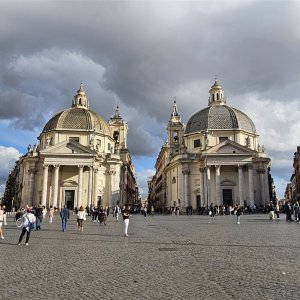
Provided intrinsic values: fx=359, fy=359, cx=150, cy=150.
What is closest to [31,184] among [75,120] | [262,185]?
[75,120]

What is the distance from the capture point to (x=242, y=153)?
184ft

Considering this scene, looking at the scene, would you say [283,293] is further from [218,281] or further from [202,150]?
[202,150]

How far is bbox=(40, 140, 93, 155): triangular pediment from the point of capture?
187 ft

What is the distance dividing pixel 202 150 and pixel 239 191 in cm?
875

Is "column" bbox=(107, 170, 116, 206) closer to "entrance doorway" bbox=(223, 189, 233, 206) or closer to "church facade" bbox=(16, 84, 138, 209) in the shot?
"church facade" bbox=(16, 84, 138, 209)

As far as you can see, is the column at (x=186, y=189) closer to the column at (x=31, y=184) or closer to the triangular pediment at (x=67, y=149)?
the triangular pediment at (x=67, y=149)

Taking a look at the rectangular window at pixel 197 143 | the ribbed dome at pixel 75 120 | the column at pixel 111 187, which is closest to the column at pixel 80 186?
the column at pixel 111 187

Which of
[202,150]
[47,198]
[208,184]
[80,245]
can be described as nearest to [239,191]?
[208,184]

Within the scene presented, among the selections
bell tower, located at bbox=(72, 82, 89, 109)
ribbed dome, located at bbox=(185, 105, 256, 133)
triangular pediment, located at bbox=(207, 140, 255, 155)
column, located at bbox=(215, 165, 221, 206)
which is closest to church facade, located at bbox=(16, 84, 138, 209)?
bell tower, located at bbox=(72, 82, 89, 109)

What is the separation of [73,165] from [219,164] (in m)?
23.1

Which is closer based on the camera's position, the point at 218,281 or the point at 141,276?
the point at 218,281

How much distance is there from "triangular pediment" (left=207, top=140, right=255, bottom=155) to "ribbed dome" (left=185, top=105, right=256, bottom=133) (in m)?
5.54

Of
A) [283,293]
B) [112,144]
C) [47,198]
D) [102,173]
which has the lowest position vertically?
[283,293]

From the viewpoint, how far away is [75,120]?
210 ft
